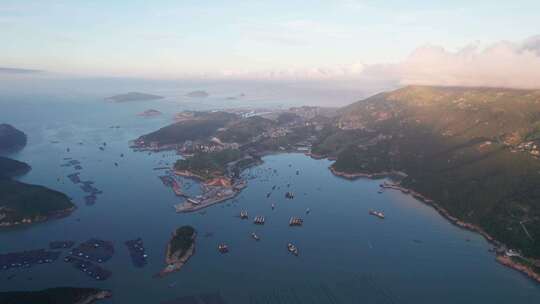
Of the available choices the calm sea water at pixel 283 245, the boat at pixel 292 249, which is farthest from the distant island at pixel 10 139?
the boat at pixel 292 249

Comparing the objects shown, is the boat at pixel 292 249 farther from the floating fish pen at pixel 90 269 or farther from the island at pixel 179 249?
the floating fish pen at pixel 90 269

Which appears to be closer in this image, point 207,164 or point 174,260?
point 174,260

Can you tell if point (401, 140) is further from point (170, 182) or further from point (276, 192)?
point (170, 182)

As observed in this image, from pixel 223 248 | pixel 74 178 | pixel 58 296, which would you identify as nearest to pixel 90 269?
pixel 58 296

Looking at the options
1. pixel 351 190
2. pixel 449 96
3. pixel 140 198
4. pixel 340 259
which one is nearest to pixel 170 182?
pixel 140 198

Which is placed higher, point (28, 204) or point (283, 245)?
point (28, 204)

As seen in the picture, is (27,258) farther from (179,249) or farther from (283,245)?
(283,245)
